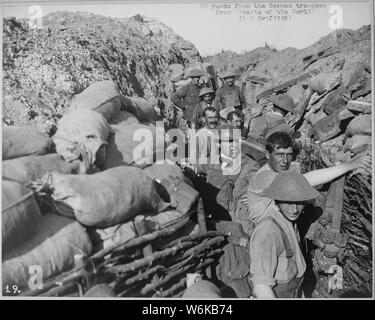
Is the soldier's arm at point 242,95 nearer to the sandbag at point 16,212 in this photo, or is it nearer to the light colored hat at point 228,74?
the light colored hat at point 228,74

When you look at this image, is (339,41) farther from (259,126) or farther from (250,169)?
(250,169)

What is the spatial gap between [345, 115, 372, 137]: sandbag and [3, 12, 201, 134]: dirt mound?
1.66 metres

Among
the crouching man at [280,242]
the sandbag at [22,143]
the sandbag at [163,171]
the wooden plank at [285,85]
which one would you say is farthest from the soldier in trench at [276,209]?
the sandbag at [22,143]

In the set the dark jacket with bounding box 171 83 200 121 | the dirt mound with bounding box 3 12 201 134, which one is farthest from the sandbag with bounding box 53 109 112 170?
the dark jacket with bounding box 171 83 200 121

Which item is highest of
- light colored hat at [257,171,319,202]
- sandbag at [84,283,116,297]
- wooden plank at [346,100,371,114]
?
wooden plank at [346,100,371,114]

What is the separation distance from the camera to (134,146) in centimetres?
421

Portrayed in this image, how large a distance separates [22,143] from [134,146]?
0.90 metres

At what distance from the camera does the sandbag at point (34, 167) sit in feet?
11.9

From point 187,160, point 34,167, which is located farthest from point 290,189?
point 34,167

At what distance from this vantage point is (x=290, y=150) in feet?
13.5

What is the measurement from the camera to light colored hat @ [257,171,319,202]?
12.1 feet

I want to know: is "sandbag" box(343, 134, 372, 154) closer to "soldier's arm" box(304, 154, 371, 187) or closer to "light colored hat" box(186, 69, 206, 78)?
"soldier's arm" box(304, 154, 371, 187)
